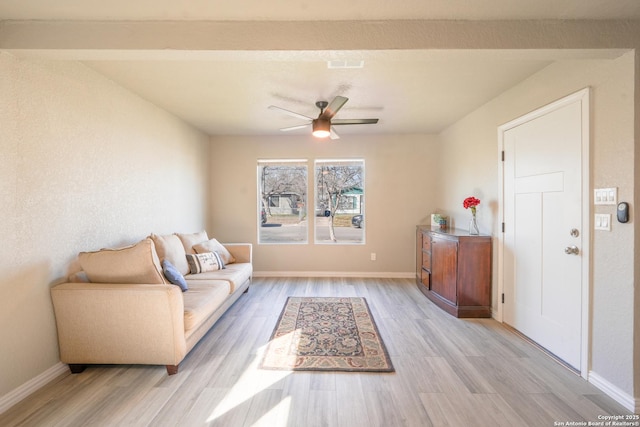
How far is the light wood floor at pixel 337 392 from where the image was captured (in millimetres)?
1701

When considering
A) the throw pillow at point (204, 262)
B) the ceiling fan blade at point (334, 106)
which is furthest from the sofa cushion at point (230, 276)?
the ceiling fan blade at point (334, 106)

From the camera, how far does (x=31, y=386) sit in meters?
1.94

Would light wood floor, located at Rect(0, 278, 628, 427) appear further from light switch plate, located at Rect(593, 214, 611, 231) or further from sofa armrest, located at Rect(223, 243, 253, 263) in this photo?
sofa armrest, located at Rect(223, 243, 253, 263)

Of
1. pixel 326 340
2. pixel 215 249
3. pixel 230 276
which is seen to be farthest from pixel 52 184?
pixel 326 340

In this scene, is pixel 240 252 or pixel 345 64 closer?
pixel 345 64

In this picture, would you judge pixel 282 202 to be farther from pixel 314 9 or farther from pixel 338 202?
pixel 314 9

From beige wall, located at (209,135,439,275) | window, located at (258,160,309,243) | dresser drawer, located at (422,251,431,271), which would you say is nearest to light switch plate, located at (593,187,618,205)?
dresser drawer, located at (422,251,431,271)

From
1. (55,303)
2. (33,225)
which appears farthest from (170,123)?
(55,303)

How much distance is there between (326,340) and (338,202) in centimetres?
285

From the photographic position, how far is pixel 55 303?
2096mm

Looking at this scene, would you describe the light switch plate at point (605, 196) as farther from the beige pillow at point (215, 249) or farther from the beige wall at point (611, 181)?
the beige pillow at point (215, 249)

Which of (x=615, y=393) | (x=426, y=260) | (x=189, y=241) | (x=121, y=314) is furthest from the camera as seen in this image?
(x=426, y=260)

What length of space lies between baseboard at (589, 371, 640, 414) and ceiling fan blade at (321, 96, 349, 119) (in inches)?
118

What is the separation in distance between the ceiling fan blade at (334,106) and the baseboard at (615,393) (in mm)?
2990
